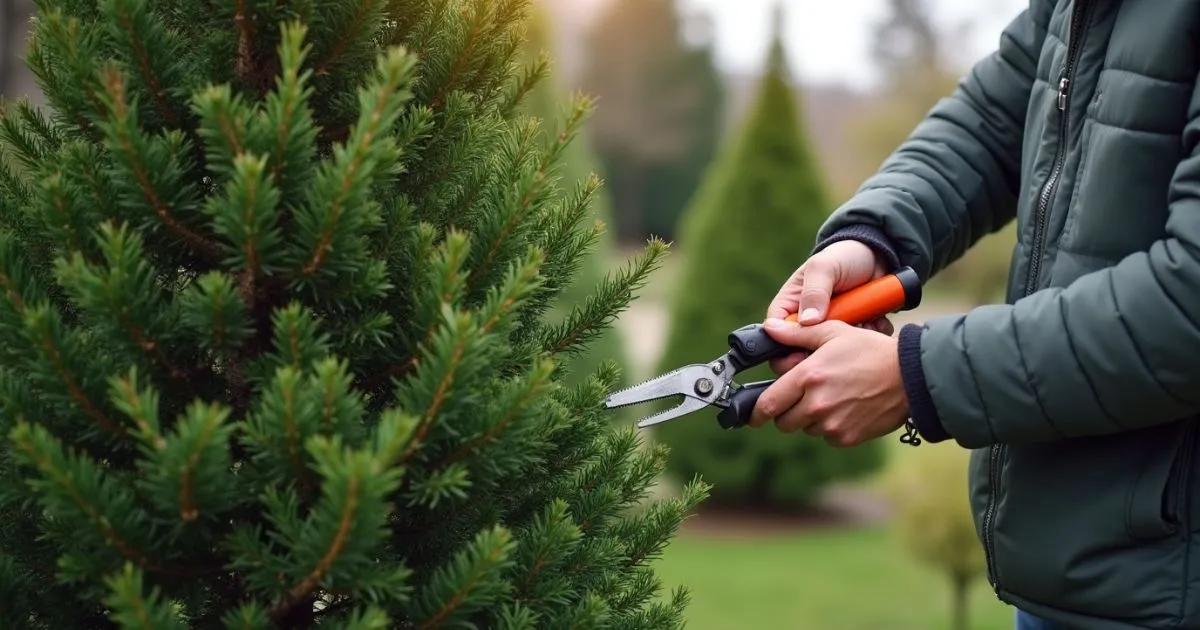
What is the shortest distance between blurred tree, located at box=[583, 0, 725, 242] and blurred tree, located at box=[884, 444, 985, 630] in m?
26.3

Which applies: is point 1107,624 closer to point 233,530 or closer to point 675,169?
point 233,530

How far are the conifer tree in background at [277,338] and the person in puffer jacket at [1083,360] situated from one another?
0.50 meters

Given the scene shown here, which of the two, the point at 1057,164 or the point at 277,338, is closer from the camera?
the point at 277,338

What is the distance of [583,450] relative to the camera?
5.15 feet

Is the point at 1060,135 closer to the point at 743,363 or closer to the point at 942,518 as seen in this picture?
the point at 743,363

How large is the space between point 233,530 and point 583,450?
0.51 m

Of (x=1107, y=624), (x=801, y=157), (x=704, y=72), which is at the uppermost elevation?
(x=704, y=72)

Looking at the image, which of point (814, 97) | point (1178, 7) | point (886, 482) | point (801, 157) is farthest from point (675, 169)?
point (1178, 7)

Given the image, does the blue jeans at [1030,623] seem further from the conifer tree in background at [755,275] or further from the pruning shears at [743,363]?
the conifer tree in background at [755,275]

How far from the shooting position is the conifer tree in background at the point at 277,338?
113cm

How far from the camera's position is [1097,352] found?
1444mm

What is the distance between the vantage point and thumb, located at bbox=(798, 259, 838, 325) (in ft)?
6.01

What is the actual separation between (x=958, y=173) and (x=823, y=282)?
44 cm

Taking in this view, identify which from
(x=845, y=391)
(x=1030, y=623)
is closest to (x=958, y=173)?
(x=845, y=391)
